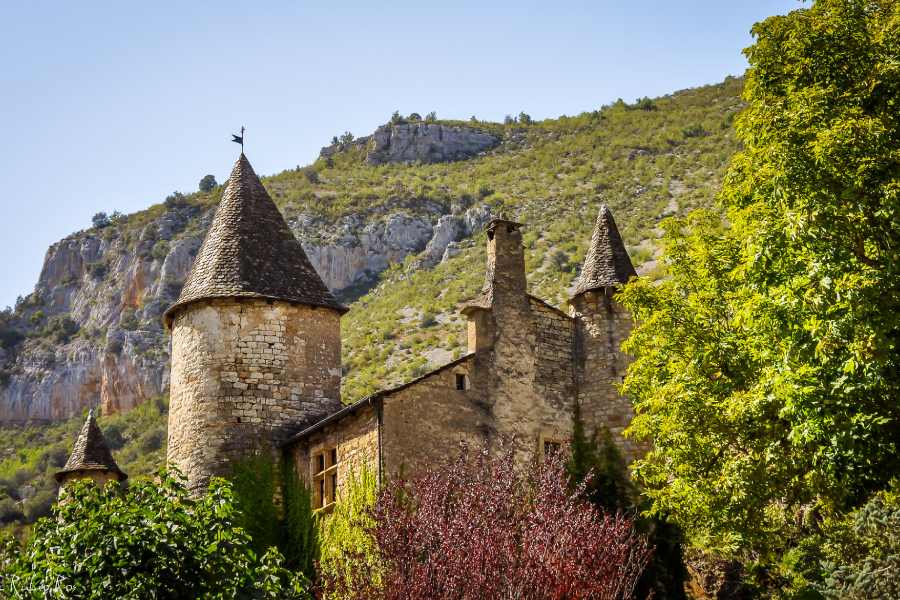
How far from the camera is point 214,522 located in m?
14.5

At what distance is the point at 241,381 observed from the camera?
2517 cm

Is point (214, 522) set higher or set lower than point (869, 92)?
lower

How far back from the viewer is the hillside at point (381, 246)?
5728 centimetres

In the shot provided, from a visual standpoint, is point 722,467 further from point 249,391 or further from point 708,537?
point 249,391

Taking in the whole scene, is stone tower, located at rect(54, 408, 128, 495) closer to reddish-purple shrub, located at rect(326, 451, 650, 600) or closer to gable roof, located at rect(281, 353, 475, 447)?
gable roof, located at rect(281, 353, 475, 447)

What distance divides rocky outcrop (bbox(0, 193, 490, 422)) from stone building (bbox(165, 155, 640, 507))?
135 ft

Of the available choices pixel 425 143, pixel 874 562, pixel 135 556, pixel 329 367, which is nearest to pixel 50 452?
pixel 425 143

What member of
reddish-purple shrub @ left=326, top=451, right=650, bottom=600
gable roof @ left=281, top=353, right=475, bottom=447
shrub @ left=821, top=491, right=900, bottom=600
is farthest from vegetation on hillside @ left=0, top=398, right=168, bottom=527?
shrub @ left=821, top=491, right=900, bottom=600

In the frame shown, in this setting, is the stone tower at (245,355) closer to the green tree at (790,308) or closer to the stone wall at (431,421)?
the stone wall at (431,421)

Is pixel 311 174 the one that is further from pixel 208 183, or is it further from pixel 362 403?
pixel 362 403

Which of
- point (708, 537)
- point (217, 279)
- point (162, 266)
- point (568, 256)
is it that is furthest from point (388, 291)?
point (708, 537)

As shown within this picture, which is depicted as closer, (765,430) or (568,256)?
(765,430)

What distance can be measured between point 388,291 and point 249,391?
4062cm

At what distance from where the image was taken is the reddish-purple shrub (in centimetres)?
1526
